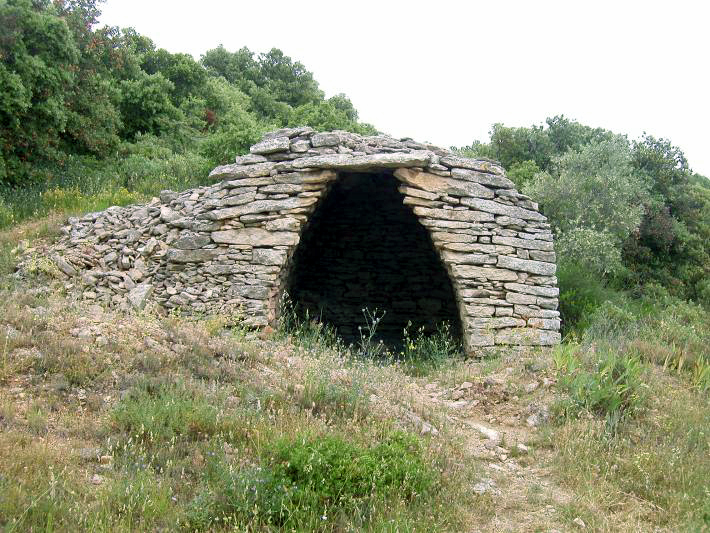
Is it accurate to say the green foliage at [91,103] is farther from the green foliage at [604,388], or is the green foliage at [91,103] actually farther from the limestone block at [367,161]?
the green foliage at [604,388]

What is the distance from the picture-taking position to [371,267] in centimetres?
1226

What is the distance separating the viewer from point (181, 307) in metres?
7.77

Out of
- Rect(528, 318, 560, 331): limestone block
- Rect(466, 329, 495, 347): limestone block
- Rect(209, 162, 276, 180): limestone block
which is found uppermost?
Rect(209, 162, 276, 180): limestone block

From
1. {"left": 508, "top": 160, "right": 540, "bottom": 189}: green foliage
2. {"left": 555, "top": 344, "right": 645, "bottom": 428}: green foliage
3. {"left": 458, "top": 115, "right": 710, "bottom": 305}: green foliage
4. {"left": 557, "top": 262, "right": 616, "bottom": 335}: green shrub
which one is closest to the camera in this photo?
{"left": 555, "top": 344, "right": 645, "bottom": 428}: green foliage

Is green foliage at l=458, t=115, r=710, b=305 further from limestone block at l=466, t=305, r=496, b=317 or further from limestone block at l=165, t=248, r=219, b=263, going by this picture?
limestone block at l=165, t=248, r=219, b=263

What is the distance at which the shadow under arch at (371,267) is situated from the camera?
11.9 m

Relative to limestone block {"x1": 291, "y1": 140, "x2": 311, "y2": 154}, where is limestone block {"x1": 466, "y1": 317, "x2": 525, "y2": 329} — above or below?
below

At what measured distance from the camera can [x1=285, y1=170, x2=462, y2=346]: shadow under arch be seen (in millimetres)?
11875

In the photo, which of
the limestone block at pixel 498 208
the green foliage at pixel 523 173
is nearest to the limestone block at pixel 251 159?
the limestone block at pixel 498 208

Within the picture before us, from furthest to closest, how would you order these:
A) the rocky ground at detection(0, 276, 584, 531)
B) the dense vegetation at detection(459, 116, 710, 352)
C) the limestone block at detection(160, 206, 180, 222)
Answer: the dense vegetation at detection(459, 116, 710, 352), the limestone block at detection(160, 206, 180, 222), the rocky ground at detection(0, 276, 584, 531)

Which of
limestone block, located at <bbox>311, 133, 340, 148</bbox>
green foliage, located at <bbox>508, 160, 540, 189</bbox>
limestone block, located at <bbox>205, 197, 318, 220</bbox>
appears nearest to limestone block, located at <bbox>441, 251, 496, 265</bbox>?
limestone block, located at <bbox>205, 197, 318, 220</bbox>

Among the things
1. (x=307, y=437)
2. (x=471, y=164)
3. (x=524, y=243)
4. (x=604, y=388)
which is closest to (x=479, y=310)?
(x=524, y=243)

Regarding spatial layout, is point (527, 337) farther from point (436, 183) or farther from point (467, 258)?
point (436, 183)

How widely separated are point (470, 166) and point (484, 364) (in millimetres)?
2643
